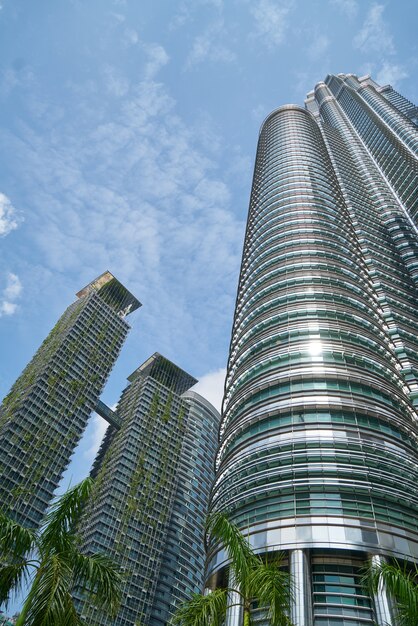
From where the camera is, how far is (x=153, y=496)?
106688mm

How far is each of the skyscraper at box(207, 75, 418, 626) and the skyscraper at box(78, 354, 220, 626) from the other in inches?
2103

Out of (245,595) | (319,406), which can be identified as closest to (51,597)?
(245,595)

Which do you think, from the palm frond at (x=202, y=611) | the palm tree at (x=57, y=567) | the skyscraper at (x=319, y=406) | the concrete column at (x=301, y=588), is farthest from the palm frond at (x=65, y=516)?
the concrete column at (x=301, y=588)

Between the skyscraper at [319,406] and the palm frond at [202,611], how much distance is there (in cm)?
349

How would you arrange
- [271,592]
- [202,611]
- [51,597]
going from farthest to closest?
[202,611] < [271,592] < [51,597]

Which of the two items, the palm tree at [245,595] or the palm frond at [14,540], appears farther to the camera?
the palm tree at [245,595]

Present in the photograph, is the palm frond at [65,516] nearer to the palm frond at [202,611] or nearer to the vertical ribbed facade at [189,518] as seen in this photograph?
the palm frond at [202,611]

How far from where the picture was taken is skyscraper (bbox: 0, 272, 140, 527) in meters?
91.7

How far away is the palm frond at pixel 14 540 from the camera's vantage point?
13641mm

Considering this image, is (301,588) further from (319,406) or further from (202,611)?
(202,611)

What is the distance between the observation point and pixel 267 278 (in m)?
64.6

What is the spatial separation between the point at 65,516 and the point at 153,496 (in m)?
98.6

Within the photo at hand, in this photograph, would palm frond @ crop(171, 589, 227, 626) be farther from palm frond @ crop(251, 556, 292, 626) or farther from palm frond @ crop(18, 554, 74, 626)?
palm frond @ crop(18, 554, 74, 626)

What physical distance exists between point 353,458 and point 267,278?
3257 cm
